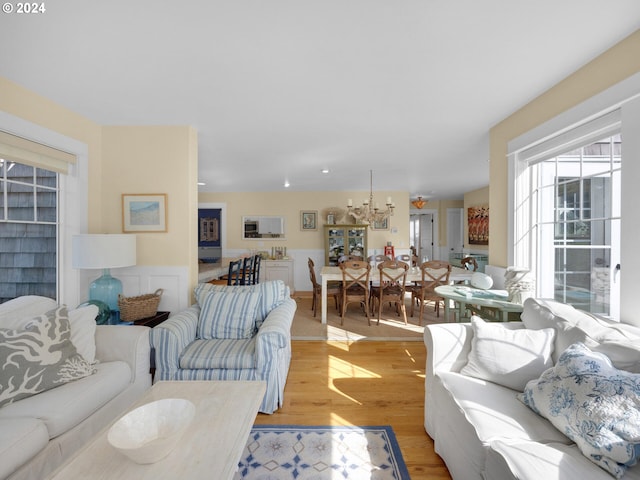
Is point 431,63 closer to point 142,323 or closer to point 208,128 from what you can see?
point 208,128

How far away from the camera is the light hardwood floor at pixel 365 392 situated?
5.94ft

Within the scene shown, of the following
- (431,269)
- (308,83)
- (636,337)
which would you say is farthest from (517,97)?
(431,269)

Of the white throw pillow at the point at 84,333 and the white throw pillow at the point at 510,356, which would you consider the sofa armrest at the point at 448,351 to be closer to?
the white throw pillow at the point at 510,356

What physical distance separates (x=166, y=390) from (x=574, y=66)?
3.21 meters

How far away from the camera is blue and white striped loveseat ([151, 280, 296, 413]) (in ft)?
6.74

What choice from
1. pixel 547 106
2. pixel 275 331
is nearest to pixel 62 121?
pixel 275 331

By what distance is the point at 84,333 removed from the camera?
1871 mm

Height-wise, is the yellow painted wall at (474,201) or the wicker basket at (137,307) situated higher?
the yellow painted wall at (474,201)

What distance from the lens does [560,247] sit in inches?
94.1

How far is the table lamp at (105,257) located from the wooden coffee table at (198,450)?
137 centimetres

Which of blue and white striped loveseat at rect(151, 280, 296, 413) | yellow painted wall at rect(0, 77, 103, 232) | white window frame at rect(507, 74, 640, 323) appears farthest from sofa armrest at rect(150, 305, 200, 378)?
white window frame at rect(507, 74, 640, 323)

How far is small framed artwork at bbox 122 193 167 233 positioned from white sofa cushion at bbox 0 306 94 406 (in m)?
1.23

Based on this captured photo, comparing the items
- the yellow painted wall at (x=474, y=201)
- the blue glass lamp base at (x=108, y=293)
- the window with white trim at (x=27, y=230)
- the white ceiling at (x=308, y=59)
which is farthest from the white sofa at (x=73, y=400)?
the yellow painted wall at (x=474, y=201)

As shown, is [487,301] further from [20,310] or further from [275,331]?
[20,310]
